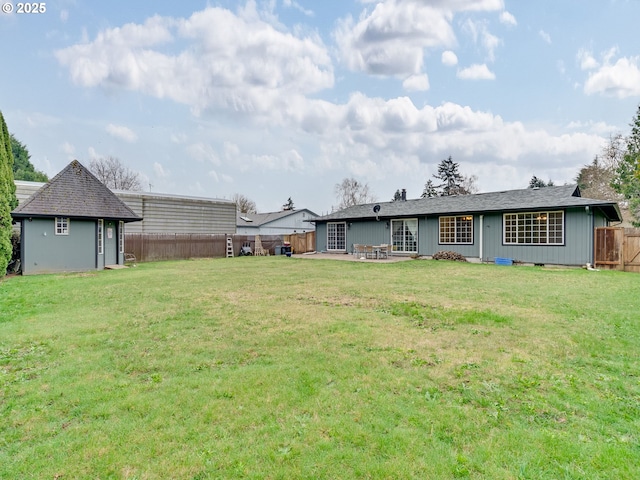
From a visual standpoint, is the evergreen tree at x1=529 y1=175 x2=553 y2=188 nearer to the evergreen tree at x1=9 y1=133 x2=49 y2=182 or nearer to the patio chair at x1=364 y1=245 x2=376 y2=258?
the patio chair at x1=364 y1=245 x2=376 y2=258

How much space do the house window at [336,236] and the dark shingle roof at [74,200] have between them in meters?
11.3

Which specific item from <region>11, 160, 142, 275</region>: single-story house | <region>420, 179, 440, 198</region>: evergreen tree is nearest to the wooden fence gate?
<region>11, 160, 142, 275</region>: single-story house

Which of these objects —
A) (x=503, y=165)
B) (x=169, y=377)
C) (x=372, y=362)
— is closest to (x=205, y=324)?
(x=169, y=377)

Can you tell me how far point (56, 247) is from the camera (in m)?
13.6

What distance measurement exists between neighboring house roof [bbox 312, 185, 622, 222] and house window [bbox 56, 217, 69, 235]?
13553 mm

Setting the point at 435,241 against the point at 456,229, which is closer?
the point at 456,229

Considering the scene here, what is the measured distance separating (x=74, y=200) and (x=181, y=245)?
665 centimetres

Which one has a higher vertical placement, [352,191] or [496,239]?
[352,191]

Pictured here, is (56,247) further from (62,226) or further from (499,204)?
(499,204)

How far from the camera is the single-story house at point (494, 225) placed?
13.5m

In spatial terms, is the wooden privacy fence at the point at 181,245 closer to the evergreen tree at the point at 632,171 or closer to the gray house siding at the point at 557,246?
the gray house siding at the point at 557,246

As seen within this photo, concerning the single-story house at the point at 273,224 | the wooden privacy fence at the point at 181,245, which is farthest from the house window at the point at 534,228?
the single-story house at the point at 273,224

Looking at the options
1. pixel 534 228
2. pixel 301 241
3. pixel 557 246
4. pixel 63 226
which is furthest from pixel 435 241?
pixel 63 226

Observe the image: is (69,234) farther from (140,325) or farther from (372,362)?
(372,362)
